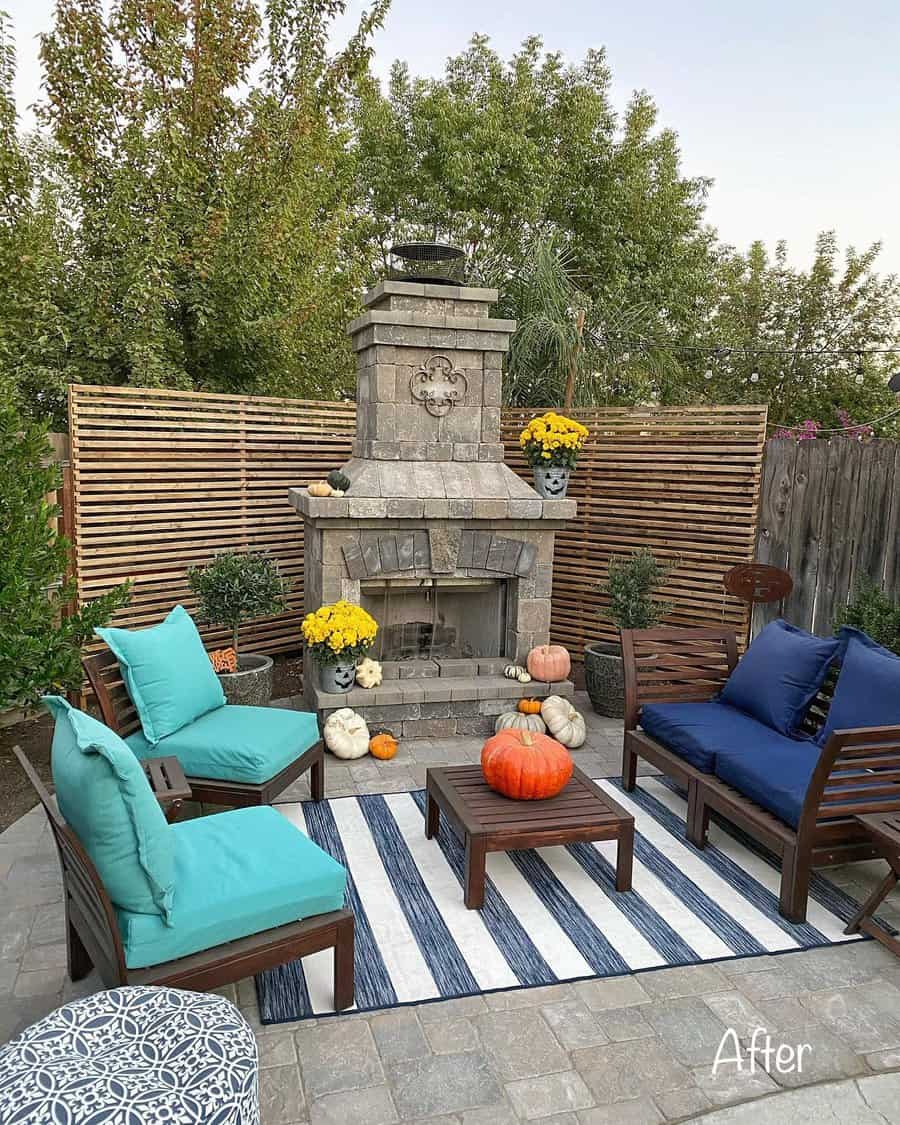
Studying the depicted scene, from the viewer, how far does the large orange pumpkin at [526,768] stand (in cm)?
382

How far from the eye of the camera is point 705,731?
443 cm

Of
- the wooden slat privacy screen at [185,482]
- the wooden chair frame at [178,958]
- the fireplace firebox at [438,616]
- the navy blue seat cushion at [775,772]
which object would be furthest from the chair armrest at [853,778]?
the wooden slat privacy screen at [185,482]

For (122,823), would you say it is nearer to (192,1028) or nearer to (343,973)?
(192,1028)

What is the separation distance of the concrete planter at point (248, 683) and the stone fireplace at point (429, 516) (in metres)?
0.35

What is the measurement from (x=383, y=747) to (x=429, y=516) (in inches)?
66.3

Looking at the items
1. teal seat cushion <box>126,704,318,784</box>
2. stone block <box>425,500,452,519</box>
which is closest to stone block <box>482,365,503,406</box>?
stone block <box>425,500,452,519</box>

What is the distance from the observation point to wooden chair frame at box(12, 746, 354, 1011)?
8.22ft

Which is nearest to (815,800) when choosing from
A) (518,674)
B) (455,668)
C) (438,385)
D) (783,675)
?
(783,675)

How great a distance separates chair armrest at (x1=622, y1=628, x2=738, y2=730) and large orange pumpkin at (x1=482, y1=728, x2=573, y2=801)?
1164mm

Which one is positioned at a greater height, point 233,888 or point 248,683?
point 233,888

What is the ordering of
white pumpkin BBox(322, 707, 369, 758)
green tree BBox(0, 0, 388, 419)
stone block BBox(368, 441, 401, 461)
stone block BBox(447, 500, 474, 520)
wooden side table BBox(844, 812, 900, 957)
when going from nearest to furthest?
1. wooden side table BBox(844, 812, 900, 957)
2. white pumpkin BBox(322, 707, 369, 758)
3. stone block BBox(447, 500, 474, 520)
4. stone block BBox(368, 441, 401, 461)
5. green tree BBox(0, 0, 388, 419)

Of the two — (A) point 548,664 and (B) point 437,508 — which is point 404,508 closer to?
(B) point 437,508

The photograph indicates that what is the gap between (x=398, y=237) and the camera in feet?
45.8

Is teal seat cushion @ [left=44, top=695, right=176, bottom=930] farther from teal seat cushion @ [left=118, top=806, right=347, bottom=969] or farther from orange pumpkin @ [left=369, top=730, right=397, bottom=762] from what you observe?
orange pumpkin @ [left=369, top=730, right=397, bottom=762]
